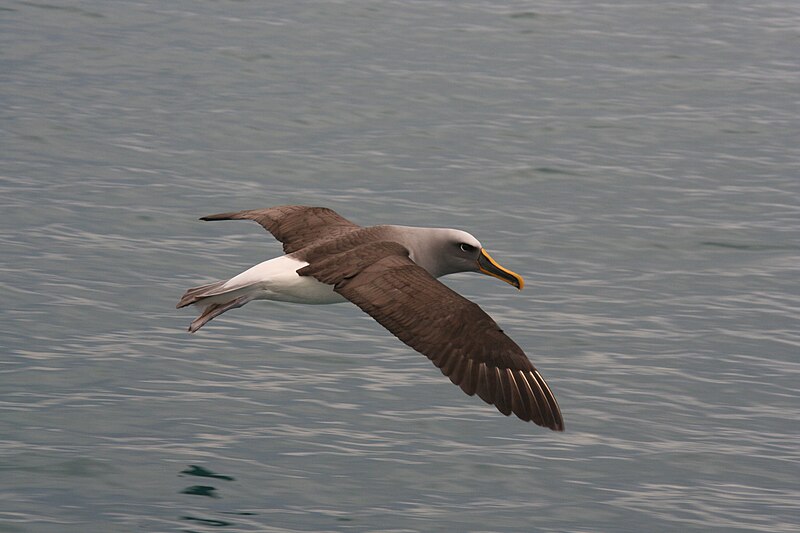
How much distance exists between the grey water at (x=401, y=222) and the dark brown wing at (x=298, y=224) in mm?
1093

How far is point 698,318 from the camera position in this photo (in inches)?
537

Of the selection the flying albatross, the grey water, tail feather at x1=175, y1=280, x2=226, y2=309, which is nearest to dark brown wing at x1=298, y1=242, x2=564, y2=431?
the flying albatross

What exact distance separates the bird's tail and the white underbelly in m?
0.07

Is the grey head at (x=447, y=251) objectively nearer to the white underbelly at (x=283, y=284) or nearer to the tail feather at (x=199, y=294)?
the white underbelly at (x=283, y=284)

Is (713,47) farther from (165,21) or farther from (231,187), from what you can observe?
(231,187)

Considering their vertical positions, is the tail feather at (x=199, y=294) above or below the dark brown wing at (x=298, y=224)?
below

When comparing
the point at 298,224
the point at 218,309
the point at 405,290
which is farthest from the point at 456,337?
the point at 298,224

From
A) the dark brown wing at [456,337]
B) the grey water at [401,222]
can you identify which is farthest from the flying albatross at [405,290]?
the grey water at [401,222]

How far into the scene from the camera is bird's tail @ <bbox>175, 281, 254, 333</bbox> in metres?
10.7

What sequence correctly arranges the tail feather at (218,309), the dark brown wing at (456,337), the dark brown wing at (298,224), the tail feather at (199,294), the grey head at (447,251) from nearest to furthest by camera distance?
1. the dark brown wing at (456,337)
2. the tail feather at (199,294)
3. the tail feather at (218,309)
4. the grey head at (447,251)
5. the dark brown wing at (298,224)

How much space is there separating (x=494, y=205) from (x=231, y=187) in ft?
10.6

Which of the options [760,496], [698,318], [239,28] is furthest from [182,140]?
[760,496]

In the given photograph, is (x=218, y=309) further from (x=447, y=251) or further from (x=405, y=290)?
(x=447, y=251)

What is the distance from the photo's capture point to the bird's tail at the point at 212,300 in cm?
1066
